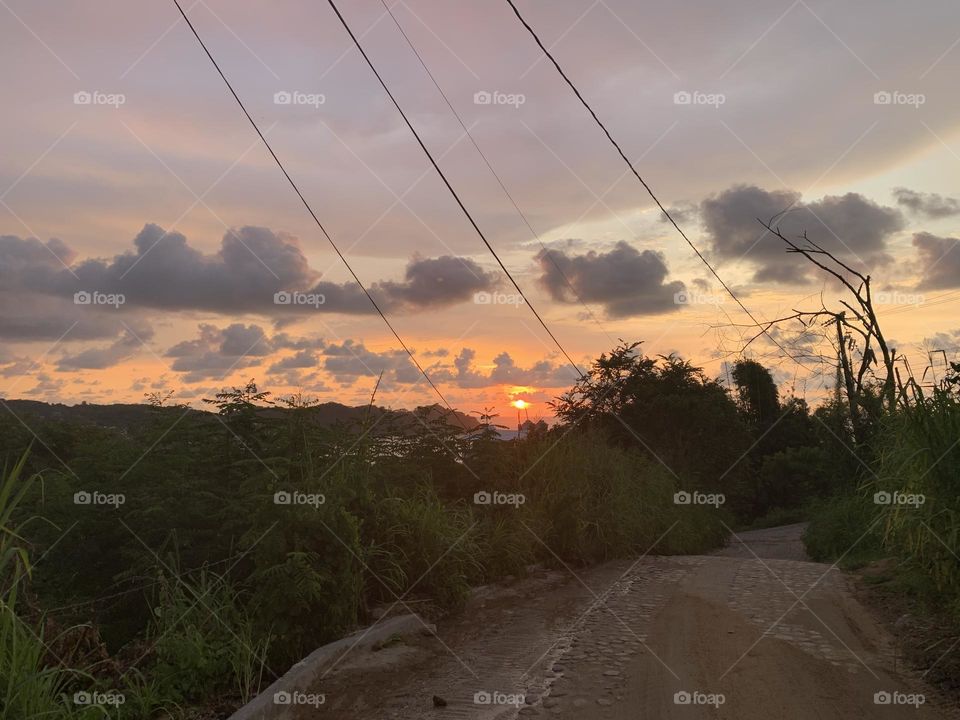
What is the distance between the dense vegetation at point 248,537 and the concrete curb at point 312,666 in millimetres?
312

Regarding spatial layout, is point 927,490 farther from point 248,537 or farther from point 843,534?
point 843,534

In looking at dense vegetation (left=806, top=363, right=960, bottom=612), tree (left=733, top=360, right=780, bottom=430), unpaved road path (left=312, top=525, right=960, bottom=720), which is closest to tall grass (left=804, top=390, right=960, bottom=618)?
dense vegetation (left=806, top=363, right=960, bottom=612)

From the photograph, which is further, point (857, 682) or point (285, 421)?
point (285, 421)

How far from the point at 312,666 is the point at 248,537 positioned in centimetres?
152

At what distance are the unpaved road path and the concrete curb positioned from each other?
15 centimetres

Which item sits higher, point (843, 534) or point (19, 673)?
point (19, 673)

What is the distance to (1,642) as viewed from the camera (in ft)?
16.5

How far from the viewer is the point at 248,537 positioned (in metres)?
7.82

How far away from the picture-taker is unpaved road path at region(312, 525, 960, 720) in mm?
6406

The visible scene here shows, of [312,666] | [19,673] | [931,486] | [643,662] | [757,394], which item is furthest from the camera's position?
[757,394]

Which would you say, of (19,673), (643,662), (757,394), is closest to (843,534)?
(643,662)

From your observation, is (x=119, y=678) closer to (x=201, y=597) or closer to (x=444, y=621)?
(x=201, y=597)

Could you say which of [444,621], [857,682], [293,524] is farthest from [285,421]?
[857,682]

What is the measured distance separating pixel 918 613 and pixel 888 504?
2093mm
